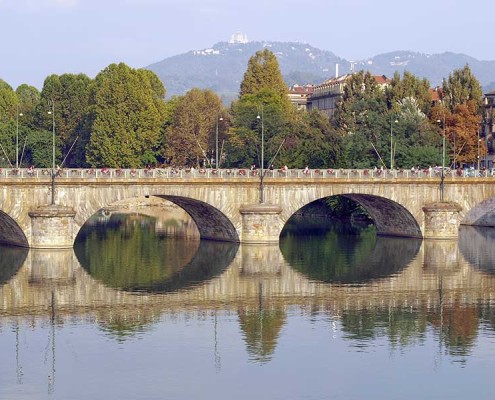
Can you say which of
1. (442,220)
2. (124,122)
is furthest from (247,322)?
(124,122)

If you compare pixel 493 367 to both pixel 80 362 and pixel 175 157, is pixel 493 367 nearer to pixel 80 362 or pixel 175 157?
pixel 80 362

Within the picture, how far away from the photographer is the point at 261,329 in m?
60.9

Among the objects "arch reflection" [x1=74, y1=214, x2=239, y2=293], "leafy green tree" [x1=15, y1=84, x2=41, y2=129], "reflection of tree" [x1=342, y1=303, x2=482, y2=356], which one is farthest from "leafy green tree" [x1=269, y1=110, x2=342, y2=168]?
"reflection of tree" [x1=342, y1=303, x2=482, y2=356]

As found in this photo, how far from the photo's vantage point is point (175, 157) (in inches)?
5615

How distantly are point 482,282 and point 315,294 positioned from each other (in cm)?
1310

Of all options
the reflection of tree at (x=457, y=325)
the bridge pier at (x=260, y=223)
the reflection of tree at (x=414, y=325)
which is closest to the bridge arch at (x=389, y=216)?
the bridge pier at (x=260, y=223)

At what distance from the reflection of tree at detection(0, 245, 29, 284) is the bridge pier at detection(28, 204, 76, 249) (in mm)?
1384

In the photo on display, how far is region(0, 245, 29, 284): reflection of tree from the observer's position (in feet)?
258

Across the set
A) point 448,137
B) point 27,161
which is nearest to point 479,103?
point 448,137

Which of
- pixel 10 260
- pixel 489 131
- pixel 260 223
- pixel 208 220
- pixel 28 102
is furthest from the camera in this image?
pixel 28 102

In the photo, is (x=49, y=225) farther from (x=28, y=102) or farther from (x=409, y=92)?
(x=28, y=102)

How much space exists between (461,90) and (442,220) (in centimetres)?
4529

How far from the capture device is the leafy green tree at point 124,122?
136125 millimetres

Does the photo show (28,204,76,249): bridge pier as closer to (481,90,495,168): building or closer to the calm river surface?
the calm river surface
